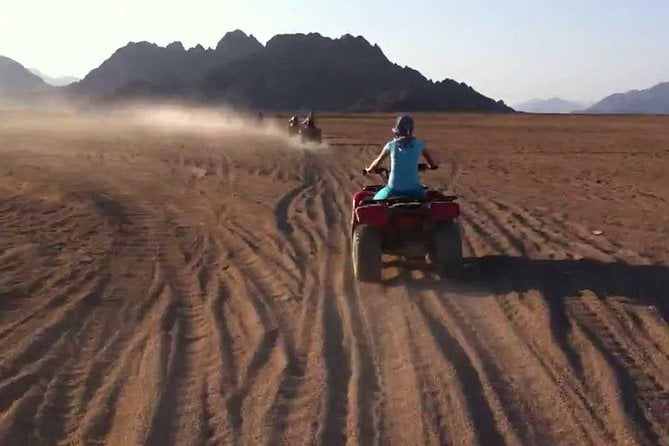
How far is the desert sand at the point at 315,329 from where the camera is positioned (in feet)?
18.1

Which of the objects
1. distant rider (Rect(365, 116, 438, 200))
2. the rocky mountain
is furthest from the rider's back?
the rocky mountain

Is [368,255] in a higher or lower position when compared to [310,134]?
higher

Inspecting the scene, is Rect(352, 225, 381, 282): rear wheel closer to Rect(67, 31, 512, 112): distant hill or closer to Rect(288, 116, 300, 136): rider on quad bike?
Rect(288, 116, 300, 136): rider on quad bike

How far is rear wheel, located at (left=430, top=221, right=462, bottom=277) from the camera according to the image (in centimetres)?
891

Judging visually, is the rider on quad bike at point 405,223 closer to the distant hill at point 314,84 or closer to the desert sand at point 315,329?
the desert sand at point 315,329

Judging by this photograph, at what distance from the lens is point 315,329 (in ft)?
24.1

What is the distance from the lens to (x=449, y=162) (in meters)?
25.7

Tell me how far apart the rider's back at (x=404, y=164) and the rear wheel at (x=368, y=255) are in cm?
66

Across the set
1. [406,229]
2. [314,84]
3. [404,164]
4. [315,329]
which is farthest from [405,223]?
[314,84]

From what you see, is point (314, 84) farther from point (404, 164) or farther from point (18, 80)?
point (404, 164)

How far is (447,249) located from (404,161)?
3.38 feet

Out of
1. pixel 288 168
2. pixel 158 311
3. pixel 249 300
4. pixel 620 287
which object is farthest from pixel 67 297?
pixel 288 168

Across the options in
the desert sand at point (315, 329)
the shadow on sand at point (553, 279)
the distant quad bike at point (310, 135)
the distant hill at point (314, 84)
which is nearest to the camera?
the desert sand at point (315, 329)

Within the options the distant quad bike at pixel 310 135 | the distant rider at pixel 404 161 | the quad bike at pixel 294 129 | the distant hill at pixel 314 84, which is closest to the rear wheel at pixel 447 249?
the distant rider at pixel 404 161
